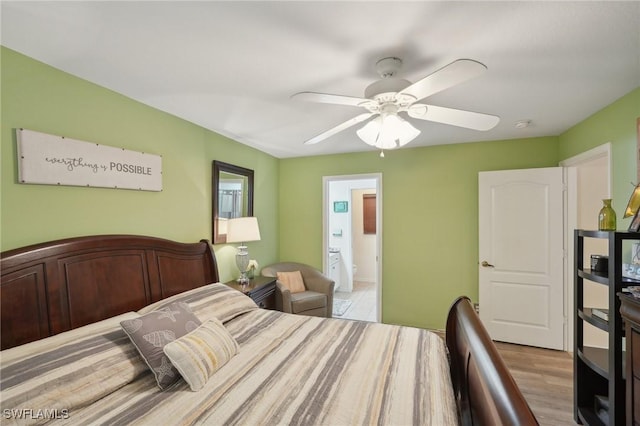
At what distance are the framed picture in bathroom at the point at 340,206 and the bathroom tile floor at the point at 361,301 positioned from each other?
1575mm

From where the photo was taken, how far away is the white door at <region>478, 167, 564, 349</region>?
115 inches

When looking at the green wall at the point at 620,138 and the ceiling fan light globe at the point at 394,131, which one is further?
the green wall at the point at 620,138

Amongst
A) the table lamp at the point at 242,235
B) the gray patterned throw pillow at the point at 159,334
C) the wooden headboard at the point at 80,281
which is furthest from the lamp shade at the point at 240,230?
the gray patterned throw pillow at the point at 159,334

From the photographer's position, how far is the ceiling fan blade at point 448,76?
1.08 metres

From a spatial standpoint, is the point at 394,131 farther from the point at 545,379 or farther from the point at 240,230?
the point at 545,379

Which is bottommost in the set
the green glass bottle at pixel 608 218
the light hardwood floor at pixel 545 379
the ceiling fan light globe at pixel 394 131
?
the light hardwood floor at pixel 545 379

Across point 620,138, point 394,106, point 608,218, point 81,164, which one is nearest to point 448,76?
point 394,106

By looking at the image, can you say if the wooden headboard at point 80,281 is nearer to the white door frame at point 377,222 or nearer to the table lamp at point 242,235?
the table lamp at point 242,235

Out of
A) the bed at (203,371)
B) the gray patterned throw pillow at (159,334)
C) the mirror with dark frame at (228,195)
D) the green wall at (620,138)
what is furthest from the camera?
the mirror with dark frame at (228,195)

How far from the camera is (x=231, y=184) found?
3137 millimetres

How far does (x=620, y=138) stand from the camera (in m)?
2.09

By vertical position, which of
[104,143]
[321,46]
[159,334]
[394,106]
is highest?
[321,46]

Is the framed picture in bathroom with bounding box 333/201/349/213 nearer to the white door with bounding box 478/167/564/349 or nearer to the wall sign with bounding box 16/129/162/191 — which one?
the white door with bounding box 478/167/564/349

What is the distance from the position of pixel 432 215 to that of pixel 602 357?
6.36 feet
